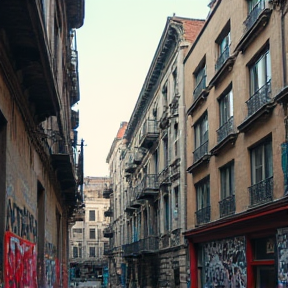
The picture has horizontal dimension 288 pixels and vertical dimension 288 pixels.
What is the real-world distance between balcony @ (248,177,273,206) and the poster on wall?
48.9 inches

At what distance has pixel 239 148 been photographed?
20.2m

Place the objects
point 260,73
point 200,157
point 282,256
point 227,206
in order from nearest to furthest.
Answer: point 282,256, point 260,73, point 227,206, point 200,157

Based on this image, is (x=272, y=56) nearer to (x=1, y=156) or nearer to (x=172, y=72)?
(x=1, y=156)

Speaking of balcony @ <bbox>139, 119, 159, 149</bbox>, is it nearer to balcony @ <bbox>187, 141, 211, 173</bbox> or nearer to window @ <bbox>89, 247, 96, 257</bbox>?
balcony @ <bbox>187, 141, 211, 173</bbox>

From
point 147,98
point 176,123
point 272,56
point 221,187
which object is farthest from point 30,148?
point 147,98

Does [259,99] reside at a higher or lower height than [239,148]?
higher

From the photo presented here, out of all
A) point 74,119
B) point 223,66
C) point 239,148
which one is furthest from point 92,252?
point 239,148

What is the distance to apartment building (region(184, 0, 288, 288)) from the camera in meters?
16.9

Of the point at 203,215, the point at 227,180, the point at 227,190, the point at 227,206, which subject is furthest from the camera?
the point at 203,215

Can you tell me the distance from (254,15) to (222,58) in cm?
374

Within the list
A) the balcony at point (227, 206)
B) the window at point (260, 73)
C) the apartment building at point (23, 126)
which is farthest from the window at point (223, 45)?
the apartment building at point (23, 126)

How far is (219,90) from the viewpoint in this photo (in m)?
23.1

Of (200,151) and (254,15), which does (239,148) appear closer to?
(254,15)

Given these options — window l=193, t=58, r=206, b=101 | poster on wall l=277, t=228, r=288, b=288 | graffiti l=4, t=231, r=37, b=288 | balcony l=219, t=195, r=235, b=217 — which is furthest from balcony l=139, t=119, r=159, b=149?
graffiti l=4, t=231, r=37, b=288
